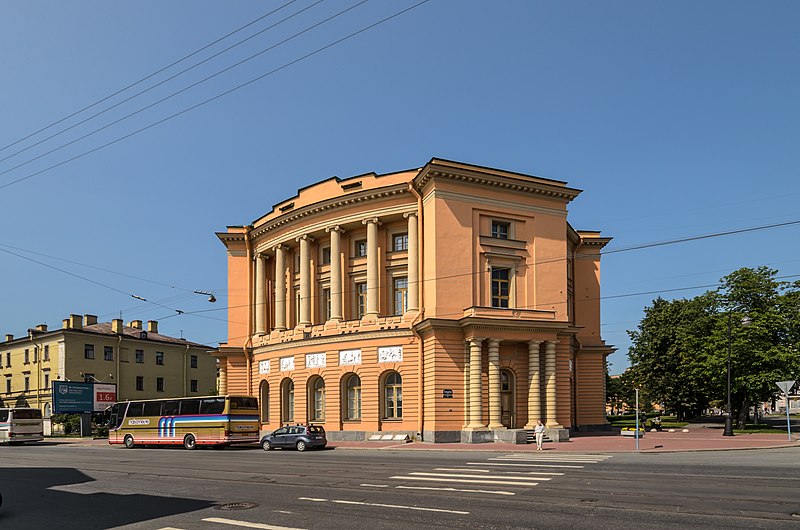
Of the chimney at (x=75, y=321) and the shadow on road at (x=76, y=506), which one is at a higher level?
the chimney at (x=75, y=321)

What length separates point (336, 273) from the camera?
46.6 m

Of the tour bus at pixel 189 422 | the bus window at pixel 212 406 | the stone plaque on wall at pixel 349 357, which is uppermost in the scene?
the stone plaque on wall at pixel 349 357

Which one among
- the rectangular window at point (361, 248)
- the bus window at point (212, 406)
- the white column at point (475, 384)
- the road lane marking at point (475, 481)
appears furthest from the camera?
the rectangular window at point (361, 248)

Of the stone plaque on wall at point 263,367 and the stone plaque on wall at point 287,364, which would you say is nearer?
the stone plaque on wall at point 287,364

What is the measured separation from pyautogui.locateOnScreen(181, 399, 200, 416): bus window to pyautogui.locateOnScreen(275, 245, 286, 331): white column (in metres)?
10.1

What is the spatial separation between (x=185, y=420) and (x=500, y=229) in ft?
73.1

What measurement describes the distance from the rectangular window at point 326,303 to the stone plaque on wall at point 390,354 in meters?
7.22

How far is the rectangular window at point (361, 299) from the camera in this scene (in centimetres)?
4725

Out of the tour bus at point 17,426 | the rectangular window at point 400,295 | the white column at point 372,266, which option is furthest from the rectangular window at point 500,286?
the tour bus at point 17,426

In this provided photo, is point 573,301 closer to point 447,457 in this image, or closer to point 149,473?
point 447,457

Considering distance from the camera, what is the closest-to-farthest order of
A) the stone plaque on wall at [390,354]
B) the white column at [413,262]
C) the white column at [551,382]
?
1. the white column at [551,382]
2. the stone plaque on wall at [390,354]
3. the white column at [413,262]

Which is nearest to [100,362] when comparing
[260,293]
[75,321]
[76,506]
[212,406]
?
[75,321]

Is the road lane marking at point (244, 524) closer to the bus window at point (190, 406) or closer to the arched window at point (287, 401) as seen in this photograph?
the bus window at point (190, 406)

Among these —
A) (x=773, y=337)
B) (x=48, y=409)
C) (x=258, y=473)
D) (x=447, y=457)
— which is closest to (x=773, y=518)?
(x=258, y=473)
